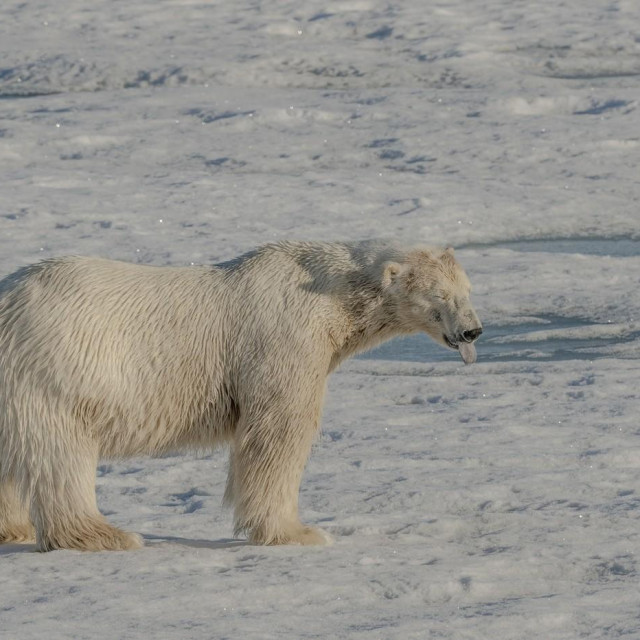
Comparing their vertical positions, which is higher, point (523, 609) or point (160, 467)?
point (523, 609)

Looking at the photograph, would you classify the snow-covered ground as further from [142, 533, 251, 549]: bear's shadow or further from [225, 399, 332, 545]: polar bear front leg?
[225, 399, 332, 545]: polar bear front leg

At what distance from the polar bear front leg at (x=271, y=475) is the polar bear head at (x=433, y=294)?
22.4 inches

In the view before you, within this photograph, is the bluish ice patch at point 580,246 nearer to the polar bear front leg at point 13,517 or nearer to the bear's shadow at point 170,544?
the bear's shadow at point 170,544

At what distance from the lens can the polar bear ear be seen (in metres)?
5.22

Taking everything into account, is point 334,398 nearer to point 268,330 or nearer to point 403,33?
point 268,330

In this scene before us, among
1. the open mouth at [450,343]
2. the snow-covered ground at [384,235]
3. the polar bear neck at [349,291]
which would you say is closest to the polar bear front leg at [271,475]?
the snow-covered ground at [384,235]

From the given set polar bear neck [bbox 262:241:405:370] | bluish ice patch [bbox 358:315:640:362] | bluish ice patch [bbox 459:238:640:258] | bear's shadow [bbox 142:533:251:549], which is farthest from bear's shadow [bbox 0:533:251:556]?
bluish ice patch [bbox 459:238:640:258]

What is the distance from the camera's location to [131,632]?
3.90 meters

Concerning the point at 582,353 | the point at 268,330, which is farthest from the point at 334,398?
the point at 268,330

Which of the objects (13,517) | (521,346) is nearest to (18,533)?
(13,517)

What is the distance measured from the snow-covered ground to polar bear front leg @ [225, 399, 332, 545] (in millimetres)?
219

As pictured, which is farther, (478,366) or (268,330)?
(478,366)

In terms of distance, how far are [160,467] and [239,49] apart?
1006 centimetres

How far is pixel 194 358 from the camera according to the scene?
5070mm
